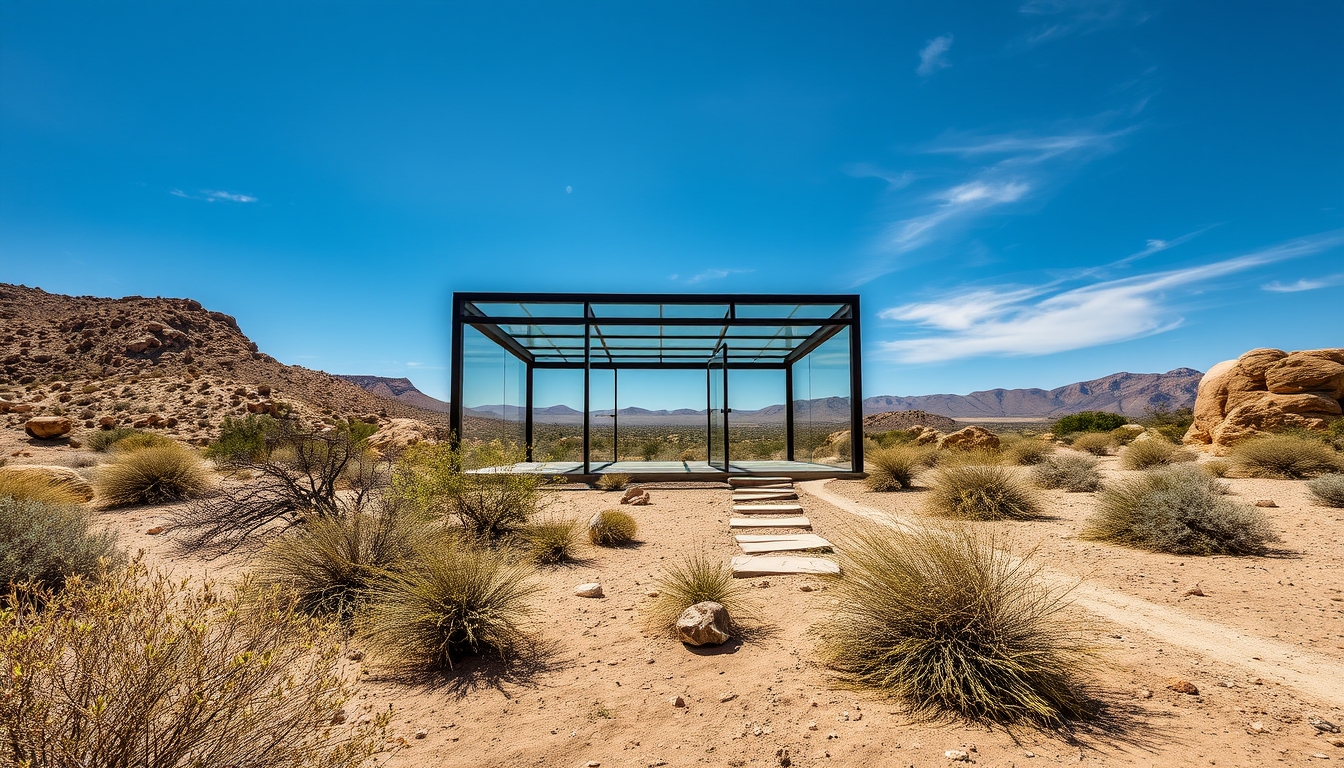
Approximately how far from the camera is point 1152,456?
37.4 ft

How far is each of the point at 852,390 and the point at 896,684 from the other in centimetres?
931

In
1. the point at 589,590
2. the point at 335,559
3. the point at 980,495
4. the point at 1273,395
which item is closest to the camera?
the point at 335,559

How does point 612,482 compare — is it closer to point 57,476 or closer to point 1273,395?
point 57,476

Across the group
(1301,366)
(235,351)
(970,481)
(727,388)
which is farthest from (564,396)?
(235,351)

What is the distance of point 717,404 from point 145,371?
28.9 meters

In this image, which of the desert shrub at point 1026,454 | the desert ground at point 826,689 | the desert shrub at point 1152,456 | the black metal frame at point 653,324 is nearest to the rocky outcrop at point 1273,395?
the desert shrub at point 1152,456

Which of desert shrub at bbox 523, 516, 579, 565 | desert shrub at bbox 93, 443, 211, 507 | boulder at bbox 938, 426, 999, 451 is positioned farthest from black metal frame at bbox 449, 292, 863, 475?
boulder at bbox 938, 426, 999, 451

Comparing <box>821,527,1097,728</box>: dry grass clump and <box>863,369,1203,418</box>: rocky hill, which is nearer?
<box>821,527,1097,728</box>: dry grass clump

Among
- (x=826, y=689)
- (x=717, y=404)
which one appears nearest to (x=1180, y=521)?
(x=826, y=689)

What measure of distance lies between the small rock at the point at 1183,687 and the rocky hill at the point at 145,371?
2595cm

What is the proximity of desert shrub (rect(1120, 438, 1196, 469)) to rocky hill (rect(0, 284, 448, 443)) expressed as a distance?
25.5 metres

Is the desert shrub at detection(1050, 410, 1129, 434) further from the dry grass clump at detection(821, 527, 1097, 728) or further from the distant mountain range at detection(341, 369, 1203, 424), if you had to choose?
the distant mountain range at detection(341, 369, 1203, 424)

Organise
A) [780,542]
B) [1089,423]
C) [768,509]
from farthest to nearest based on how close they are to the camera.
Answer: [1089,423] < [768,509] < [780,542]

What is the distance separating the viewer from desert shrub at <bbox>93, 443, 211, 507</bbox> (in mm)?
8312
